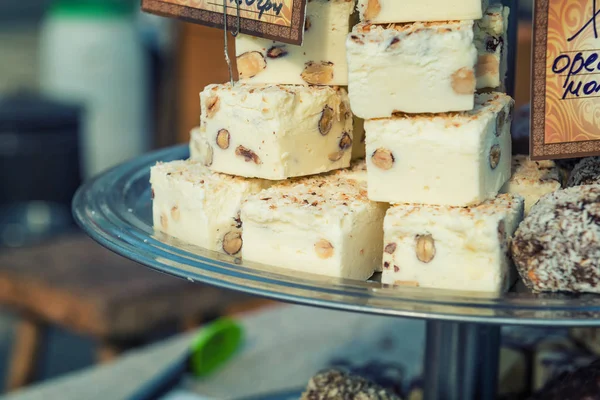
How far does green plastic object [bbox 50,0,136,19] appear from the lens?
4129 millimetres

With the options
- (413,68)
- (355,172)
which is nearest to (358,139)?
(355,172)

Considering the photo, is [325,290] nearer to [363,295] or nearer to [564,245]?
[363,295]

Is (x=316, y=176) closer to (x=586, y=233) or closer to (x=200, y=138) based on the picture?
(x=200, y=138)

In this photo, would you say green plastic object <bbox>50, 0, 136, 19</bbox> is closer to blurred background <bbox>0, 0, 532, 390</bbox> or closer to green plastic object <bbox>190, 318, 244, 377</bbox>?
blurred background <bbox>0, 0, 532, 390</bbox>

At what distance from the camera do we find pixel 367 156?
0.97 metres

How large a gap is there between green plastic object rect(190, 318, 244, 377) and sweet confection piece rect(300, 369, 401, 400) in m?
0.55

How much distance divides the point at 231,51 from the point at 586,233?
9.28 ft

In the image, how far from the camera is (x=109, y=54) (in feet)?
13.8

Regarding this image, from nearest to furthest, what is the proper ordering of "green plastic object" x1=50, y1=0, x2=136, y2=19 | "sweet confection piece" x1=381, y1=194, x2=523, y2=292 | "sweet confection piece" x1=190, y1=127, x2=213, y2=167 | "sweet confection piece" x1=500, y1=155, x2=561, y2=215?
"sweet confection piece" x1=381, y1=194, x2=523, y2=292 < "sweet confection piece" x1=500, y1=155, x2=561, y2=215 < "sweet confection piece" x1=190, y1=127, x2=213, y2=167 < "green plastic object" x1=50, y1=0, x2=136, y2=19

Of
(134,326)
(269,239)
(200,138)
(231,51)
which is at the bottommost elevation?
(134,326)

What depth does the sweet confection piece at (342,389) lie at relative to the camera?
3.60ft

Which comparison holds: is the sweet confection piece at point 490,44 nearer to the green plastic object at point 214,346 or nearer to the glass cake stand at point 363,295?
the glass cake stand at point 363,295

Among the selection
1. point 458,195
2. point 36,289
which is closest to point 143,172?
point 458,195

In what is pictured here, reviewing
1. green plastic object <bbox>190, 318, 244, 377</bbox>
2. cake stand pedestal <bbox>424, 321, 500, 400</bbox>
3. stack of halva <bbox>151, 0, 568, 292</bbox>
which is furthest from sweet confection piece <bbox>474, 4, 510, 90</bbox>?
green plastic object <bbox>190, 318, 244, 377</bbox>
